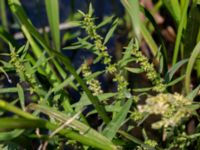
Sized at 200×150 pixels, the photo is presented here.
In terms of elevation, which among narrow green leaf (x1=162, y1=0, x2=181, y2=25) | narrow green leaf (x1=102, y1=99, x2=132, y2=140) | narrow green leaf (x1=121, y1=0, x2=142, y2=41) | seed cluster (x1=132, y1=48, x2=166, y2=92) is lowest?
narrow green leaf (x1=102, y1=99, x2=132, y2=140)

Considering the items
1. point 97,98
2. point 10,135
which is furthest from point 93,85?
point 10,135

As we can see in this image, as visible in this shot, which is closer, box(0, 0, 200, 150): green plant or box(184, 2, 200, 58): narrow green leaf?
box(0, 0, 200, 150): green plant

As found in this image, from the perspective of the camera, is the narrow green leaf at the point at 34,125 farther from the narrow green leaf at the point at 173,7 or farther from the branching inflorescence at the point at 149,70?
the narrow green leaf at the point at 173,7

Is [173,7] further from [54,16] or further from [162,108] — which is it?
[162,108]

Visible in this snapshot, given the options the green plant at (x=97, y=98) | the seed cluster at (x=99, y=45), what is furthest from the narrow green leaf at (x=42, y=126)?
the seed cluster at (x=99, y=45)

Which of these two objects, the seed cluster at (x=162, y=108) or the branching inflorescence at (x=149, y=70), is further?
the branching inflorescence at (x=149, y=70)

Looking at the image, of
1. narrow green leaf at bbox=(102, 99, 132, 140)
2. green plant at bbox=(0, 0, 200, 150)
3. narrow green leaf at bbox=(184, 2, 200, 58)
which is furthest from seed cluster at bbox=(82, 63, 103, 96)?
narrow green leaf at bbox=(184, 2, 200, 58)

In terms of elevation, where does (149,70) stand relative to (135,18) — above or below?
below

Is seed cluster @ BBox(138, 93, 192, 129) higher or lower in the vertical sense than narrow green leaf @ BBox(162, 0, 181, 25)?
lower

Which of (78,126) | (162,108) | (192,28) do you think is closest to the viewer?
(162,108)

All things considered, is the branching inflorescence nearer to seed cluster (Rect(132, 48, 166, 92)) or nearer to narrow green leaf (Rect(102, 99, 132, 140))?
seed cluster (Rect(132, 48, 166, 92))

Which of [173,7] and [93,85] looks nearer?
[93,85]

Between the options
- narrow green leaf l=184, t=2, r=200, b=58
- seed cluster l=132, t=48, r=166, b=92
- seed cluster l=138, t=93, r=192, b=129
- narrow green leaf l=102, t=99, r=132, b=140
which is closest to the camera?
seed cluster l=138, t=93, r=192, b=129

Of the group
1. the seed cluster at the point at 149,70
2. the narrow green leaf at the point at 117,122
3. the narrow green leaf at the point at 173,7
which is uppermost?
the narrow green leaf at the point at 173,7
